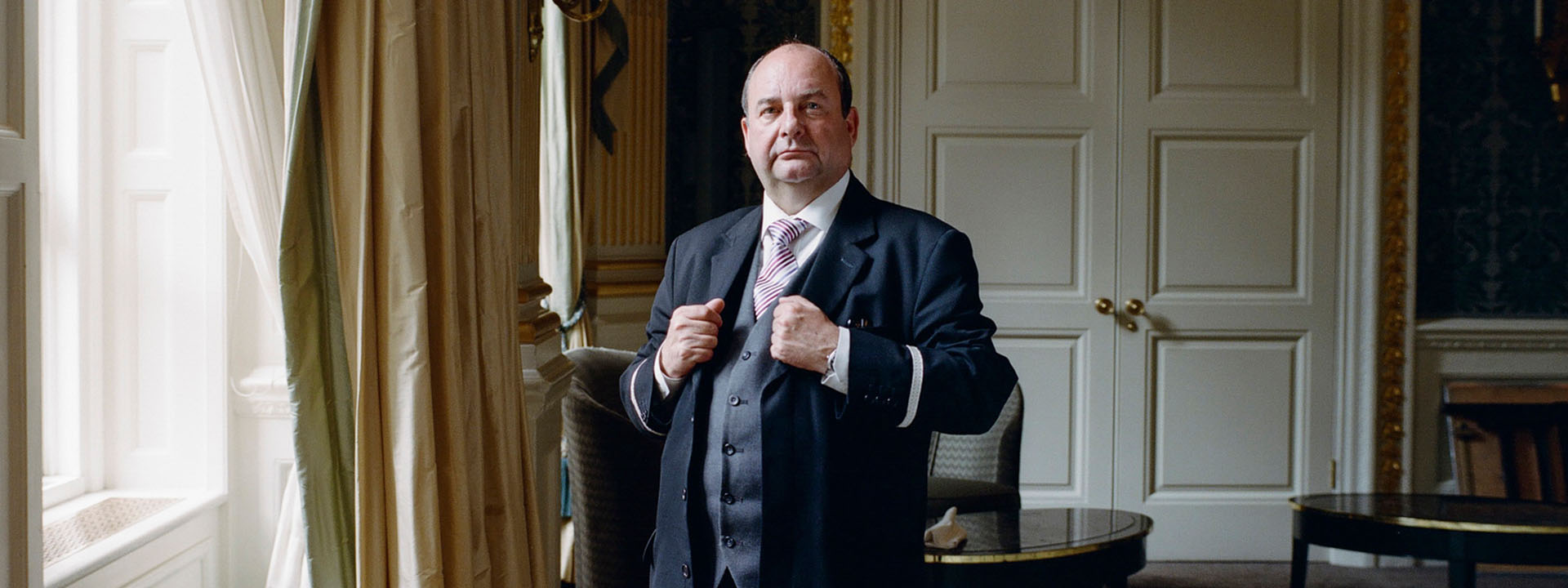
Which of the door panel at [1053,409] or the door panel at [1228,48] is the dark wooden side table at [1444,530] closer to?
the door panel at [1053,409]

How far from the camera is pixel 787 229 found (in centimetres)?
160

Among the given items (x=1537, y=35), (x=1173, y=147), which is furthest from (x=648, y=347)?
(x=1537, y=35)

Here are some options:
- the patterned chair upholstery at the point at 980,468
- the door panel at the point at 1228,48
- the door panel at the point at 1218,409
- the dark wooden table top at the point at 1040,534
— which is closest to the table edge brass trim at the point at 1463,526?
the dark wooden table top at the point at 1040,534

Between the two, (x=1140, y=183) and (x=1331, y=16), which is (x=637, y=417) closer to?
(x=1140, y=183)

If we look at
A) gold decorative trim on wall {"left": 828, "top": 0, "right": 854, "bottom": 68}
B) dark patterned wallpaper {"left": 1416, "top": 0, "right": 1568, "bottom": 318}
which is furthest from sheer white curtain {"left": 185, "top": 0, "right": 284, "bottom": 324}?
dark patterned wallpaper {"left": 1416, "top": 0, "right": 1568, "bottom": 318}

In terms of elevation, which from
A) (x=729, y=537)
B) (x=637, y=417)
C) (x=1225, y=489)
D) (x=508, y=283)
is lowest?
(x=1225, y=489)

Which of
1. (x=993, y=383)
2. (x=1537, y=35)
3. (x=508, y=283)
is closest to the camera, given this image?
(x=993, y=383)

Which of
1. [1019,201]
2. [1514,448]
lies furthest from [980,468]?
[1514,448]

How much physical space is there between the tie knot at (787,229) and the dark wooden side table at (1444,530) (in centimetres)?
235

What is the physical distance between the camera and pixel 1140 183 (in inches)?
176

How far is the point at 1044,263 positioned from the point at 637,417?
3.05m

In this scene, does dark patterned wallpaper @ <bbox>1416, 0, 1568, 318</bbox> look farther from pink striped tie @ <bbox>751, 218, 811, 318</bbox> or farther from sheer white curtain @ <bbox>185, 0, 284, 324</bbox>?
sheer white curtain @ <bbox>185, 0, 284, 324</bbox>

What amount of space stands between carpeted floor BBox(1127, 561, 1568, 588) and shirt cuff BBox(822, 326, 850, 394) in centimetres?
304

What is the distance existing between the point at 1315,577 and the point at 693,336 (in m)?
3.55
